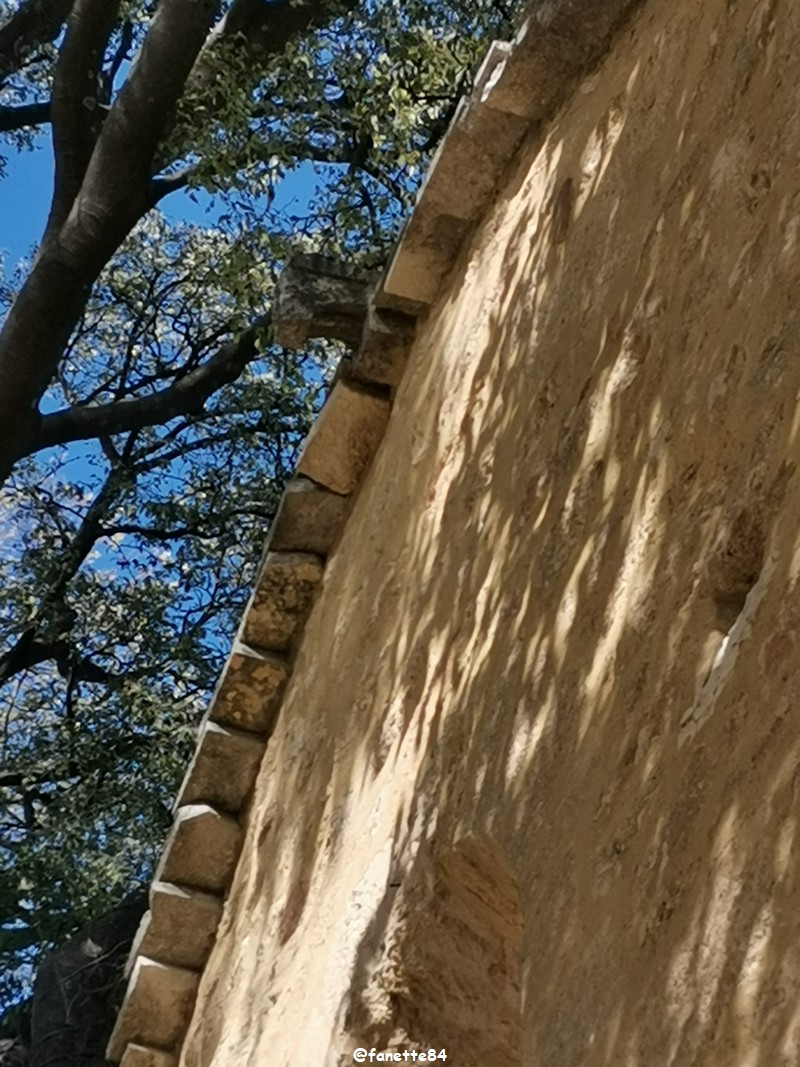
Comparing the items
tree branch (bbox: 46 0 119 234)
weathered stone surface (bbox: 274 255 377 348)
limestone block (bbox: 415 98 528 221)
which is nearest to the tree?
tree branch (bbox: 46 0 119 234)

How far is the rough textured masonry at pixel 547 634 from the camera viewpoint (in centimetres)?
244

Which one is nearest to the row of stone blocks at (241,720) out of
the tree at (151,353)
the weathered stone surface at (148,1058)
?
the weathered stone surface at (148,1058)

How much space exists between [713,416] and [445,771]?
1.32 metres

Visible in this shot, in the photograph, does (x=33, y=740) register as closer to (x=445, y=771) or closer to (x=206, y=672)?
(x=206, y=672)

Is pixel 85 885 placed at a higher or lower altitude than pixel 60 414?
lower

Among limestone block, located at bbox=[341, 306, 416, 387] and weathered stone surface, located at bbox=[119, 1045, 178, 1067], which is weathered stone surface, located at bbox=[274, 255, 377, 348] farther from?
weathered stone surface, located at bbox=[119, 1045, 178, 1067]

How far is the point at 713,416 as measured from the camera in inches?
116

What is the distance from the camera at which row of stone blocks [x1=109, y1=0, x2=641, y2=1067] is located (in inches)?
220

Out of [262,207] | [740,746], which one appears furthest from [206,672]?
[740,746]

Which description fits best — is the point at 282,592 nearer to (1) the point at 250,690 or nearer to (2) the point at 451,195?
(1) the point at 250,690

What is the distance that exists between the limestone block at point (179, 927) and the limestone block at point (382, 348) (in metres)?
2.06

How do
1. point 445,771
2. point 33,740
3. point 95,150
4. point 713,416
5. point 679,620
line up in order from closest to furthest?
point 679,620, point 713,416, point 445,771, point 95,150, point 33,740

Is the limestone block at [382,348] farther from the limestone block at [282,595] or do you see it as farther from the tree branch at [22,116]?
the tree branch at [22,116]

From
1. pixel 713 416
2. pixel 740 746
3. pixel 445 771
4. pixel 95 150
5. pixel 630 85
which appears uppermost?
pixel 95 150
